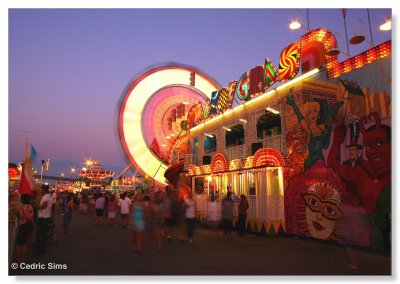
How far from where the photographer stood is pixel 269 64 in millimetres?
14586

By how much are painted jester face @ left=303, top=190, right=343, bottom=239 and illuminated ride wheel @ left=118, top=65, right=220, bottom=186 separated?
840cm

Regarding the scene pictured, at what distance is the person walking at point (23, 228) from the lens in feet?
27.2

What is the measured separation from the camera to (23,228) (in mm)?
8453

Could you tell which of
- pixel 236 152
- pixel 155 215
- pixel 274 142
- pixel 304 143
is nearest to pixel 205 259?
pixel 155 215

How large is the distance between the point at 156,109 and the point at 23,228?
11856 millimetres

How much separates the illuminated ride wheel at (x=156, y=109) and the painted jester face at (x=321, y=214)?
840 centimetres

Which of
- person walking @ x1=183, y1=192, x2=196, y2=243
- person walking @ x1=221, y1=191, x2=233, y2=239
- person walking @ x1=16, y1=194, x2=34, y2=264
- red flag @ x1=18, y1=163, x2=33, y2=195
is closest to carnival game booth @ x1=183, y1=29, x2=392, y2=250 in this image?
person walking @ x1=221, y1=191, x2=233, y2=239

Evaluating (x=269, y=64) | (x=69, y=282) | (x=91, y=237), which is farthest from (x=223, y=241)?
(x=269, y=64)

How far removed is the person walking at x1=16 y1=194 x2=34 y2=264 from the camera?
8.29 metres

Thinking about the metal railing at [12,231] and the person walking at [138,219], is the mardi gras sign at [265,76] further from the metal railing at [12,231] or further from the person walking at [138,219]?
the metal railing at [12,231]

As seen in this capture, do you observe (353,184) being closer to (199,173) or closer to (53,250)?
(53,250)

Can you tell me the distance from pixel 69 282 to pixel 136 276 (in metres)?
1.33

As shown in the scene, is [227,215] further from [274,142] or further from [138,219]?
[138,219]

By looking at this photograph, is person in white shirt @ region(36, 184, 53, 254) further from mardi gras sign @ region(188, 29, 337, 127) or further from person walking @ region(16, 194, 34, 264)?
mardi gras sign @ region(188, 29, 337, 127)
